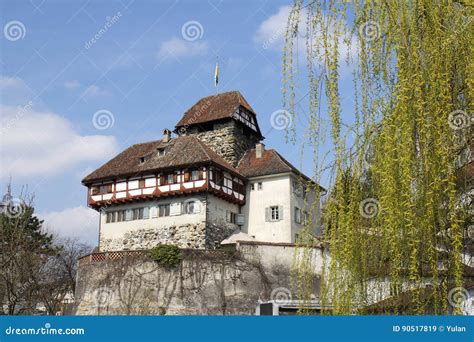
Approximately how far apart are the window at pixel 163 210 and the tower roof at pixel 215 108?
19.8ft

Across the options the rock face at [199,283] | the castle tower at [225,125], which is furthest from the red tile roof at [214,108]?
the rock face at [199,283]

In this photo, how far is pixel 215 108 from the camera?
33.6m

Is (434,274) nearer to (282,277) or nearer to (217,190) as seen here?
(282,277)

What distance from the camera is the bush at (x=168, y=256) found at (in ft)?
79.8

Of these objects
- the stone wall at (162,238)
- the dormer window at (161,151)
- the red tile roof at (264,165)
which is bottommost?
the stone wall at (162,238)

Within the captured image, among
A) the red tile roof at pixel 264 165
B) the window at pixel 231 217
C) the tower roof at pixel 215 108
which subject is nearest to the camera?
the window at pixel 231 217

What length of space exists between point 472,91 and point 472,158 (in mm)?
644

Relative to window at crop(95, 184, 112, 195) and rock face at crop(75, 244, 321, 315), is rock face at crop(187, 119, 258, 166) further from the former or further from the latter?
rock face at crop(75, 244, 321, 315)

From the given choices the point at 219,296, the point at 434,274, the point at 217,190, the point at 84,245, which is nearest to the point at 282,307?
the point at 434,274

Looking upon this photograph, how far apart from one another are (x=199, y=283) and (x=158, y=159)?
28.2 ft

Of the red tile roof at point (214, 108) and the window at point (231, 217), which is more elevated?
the red tile roof at point (214, 108)

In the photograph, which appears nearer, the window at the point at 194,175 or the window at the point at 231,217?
the window at the point at 194,175

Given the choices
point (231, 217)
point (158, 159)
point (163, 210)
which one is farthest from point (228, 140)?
point (163, 210)

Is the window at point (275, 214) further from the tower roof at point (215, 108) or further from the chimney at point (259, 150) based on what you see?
the tower roof at point (215, 108)
